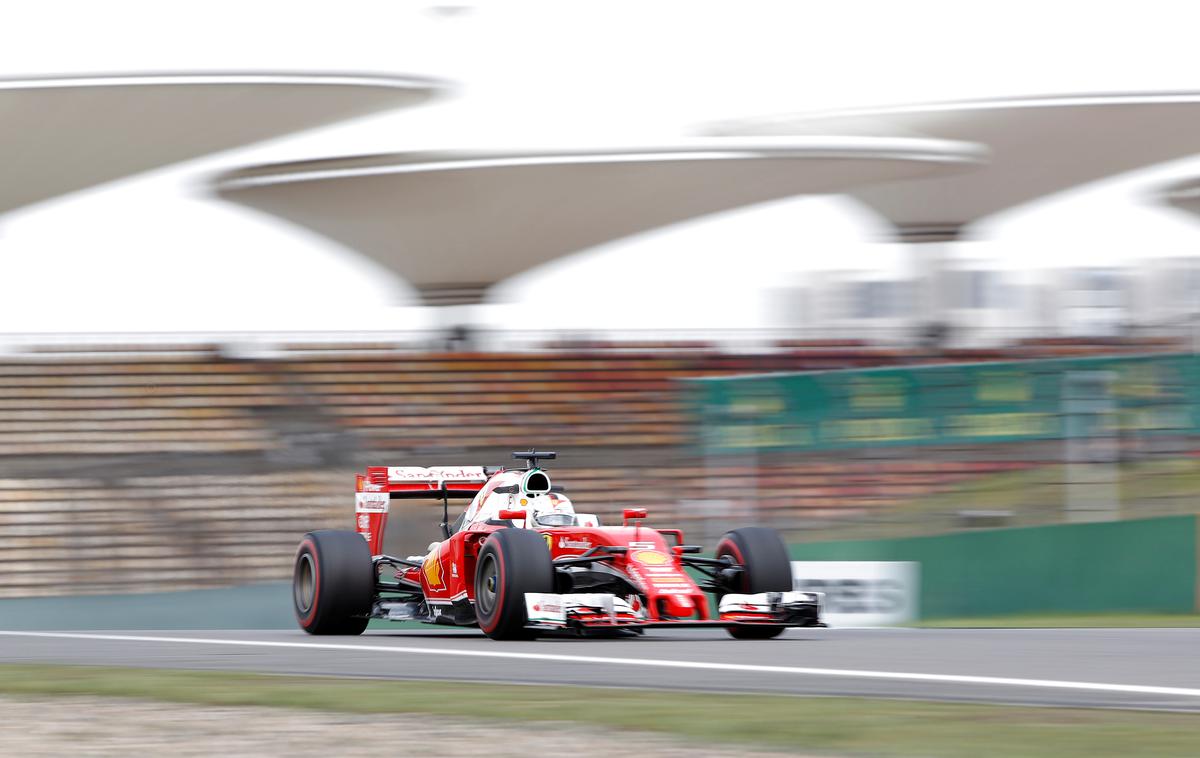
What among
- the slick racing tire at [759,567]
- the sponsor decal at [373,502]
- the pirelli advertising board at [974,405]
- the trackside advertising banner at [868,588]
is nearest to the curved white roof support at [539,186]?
the pirelli advertising board at [974,405]

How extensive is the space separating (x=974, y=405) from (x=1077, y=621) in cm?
316

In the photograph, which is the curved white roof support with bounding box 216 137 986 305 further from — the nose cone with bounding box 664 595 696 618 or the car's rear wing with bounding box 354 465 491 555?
the nose cone with bounding box 664 595 696 618

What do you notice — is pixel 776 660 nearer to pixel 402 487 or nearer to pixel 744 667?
pixel 744 667

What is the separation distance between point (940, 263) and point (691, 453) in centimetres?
2521

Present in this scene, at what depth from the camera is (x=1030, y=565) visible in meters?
16.7

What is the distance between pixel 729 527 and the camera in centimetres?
1792

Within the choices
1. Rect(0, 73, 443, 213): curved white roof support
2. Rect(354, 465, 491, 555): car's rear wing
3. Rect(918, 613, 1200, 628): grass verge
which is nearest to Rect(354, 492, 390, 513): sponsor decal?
Rect(354, 465, 491, 555): car's rear wing

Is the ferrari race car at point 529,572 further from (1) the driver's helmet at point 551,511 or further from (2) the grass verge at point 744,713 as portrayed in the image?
(2) the grass verge at point 744,713

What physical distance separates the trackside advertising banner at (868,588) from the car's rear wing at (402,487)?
405 cm

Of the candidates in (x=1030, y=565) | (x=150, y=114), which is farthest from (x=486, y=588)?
(x=150, y=114)

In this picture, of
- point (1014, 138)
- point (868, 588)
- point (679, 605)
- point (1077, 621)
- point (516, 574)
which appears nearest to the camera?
point (516, 574)

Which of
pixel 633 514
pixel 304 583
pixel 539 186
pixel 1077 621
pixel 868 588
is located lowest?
pixel 1077 621

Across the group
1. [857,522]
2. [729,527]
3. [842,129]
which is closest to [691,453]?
[729,527]

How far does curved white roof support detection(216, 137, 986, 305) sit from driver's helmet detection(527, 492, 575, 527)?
26152mm
